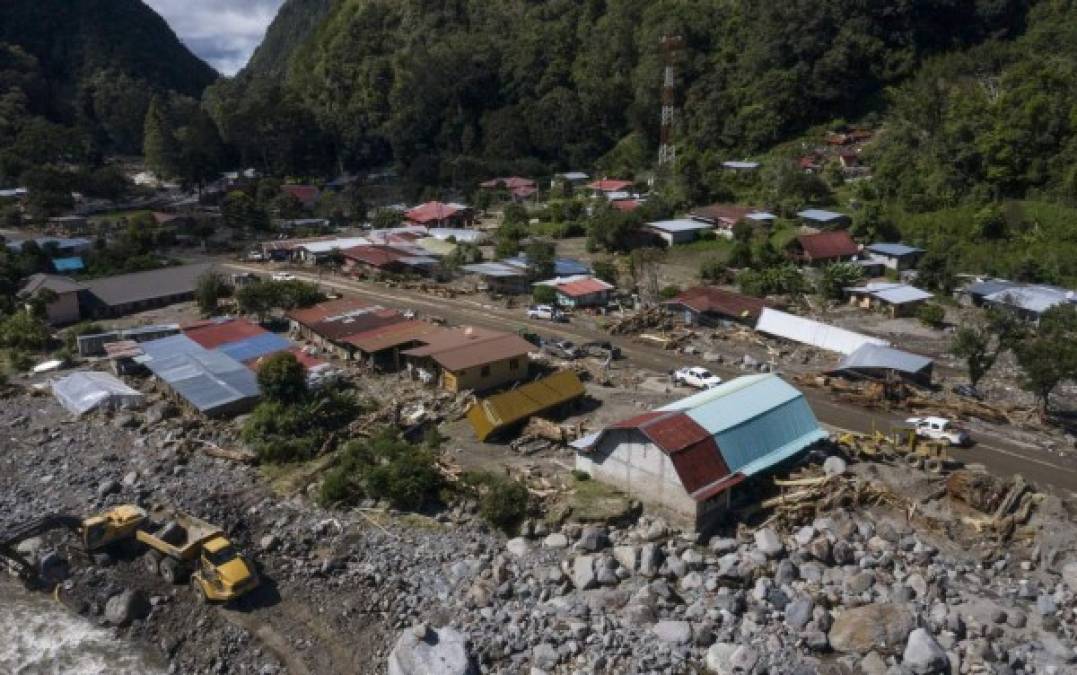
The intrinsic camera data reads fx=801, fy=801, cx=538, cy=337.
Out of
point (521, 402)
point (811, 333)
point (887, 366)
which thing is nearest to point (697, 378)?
point (887, 366)

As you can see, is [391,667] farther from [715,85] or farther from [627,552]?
[715,85]

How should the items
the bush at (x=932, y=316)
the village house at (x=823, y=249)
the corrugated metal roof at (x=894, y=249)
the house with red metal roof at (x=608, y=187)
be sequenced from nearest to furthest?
the bush at (x=932, y=316), the corrugated metal roof at (x=894, y=249), the village house at (x=823, y=249), the house with red metal roof at (x=608, y=187)

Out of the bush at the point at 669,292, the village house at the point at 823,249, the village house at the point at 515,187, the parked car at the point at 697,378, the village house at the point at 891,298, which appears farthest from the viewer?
the village house at the point at 515,187

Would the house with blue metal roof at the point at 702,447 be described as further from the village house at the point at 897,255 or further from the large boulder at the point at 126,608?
the village house at the point at 897,255

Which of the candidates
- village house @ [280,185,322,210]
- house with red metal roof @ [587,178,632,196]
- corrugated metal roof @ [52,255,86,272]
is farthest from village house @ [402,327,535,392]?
village house @ [280,185,322,210]

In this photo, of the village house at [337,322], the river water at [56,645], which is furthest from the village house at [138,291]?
the river water at [56,645]

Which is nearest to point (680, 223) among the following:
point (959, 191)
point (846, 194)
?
point (846, 194)

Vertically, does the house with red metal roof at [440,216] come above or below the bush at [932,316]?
above

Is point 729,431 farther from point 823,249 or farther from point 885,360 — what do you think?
point 823,249
